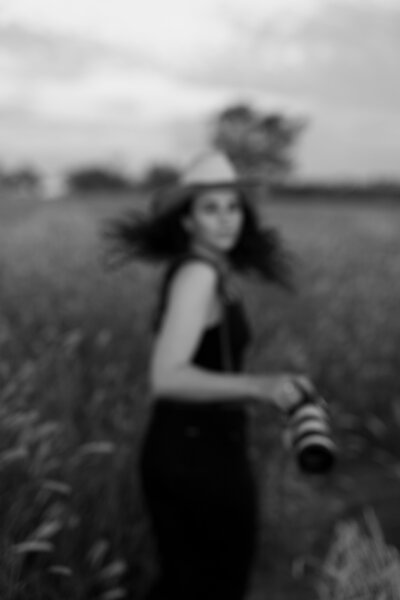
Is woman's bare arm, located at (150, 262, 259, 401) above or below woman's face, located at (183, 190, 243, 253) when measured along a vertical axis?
below

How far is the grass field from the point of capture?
3.15 m

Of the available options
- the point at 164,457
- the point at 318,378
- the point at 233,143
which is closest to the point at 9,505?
the point at 164,457

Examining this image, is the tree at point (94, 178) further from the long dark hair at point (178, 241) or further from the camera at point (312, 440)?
the camera at point (312, 440)

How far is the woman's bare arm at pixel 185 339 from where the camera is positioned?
7.94 feet

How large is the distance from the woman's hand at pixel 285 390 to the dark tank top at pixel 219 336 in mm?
463

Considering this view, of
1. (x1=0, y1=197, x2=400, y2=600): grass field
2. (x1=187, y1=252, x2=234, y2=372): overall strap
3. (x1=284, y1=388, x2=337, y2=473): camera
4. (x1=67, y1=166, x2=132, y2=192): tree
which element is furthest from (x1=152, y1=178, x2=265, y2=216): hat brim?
(x1=67, y1=166, x2=132, y2=192): tree

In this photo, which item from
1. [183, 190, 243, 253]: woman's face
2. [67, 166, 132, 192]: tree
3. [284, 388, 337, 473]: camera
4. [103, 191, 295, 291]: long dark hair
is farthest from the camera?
[67, 166, 132, 192]: tree

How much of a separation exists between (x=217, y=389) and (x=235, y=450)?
382mm

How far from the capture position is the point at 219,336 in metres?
2.64

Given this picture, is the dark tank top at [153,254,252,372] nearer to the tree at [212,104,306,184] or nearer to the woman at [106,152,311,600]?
the woman at [106,152,311,600]

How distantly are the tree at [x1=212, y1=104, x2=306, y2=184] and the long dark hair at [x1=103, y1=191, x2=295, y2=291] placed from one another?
4232 cm

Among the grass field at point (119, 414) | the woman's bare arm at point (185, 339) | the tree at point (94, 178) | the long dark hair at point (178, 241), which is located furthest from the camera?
the tree at point (94, 178)

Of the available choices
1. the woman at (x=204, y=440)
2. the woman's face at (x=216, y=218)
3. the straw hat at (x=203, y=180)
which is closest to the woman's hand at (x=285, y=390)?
the woman at (x=204, y=440)

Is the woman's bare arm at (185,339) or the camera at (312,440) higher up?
the camera at (312,440)
